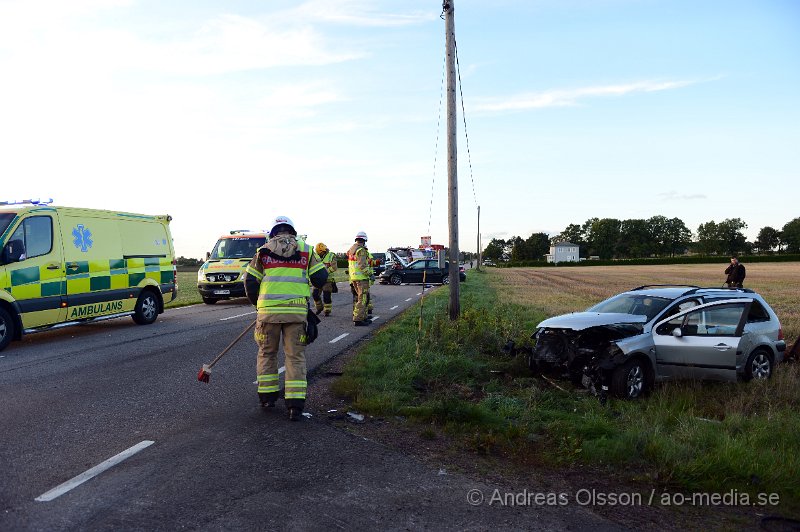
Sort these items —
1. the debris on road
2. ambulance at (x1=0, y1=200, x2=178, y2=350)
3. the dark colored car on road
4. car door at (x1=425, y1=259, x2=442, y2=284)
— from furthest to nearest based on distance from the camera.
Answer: the dark colored car on road, car door at (x1=425, y1=259, x2=442, y2=284), ambulance at (x1=0, y1=200, x2=178, y2=350), the debris on road

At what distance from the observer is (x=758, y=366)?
316 inches

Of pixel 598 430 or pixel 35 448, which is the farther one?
pixel 598 430

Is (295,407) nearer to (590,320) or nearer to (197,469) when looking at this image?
(197,469)

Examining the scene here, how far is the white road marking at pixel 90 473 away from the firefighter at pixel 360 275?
8642 mm

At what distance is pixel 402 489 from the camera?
417 centimetres

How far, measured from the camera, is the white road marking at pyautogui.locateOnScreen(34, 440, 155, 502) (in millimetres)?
3963

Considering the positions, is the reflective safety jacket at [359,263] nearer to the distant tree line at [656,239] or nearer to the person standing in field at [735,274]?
the person standing in field at [735,274]

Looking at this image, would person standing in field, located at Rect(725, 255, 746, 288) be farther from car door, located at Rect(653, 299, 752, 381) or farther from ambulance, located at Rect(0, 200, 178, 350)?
ambulance, located at Rect(0, 200, 178, 350)

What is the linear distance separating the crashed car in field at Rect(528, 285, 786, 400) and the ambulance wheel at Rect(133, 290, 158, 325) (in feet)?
30.4

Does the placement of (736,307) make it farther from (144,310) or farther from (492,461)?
(144,310)

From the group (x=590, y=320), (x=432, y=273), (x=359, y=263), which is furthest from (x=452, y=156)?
(x=432, y=273)

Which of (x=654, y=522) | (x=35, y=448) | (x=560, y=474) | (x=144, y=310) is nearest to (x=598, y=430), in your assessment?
(x=560, y=474)

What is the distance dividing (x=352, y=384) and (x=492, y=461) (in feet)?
8.57

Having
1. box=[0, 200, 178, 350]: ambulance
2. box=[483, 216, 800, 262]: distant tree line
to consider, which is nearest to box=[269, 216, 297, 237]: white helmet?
box=[0, 200, 178, 350]: ambulance
